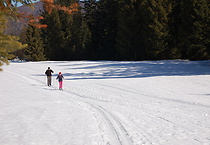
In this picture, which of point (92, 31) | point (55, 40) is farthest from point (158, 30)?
point (55, 40)

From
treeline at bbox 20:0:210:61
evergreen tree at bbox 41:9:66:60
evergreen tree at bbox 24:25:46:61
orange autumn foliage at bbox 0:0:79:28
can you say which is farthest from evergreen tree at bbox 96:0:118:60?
orange autumn foliage at bbox 0:0:79:28

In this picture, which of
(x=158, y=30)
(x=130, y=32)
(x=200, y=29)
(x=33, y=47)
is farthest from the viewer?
(x=33, y=47)

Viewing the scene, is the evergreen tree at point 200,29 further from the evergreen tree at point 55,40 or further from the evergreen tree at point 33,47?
the evergreen tree at point 33,47

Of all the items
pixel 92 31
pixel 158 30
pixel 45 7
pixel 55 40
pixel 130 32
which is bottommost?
pixel 45 7

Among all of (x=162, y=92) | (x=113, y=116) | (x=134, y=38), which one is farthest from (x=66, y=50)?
(x=113, y=116)

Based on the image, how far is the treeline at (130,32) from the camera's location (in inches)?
1355

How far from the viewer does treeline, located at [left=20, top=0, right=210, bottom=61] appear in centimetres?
3441

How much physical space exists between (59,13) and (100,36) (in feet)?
54.0

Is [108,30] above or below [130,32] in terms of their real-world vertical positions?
above

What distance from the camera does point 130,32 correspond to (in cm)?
4506

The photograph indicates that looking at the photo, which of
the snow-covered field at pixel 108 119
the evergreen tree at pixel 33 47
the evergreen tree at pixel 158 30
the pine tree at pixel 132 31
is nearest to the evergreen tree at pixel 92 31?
the pine tree at pixel 132 31

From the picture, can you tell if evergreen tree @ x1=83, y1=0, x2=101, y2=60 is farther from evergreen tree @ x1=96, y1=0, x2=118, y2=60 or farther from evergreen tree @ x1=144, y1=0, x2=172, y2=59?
evergreen tree @ x1=144, y1=0, x2=172, y2=59

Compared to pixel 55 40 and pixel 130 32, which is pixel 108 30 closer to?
pixel 130 32

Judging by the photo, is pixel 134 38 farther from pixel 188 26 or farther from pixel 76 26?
pixel 76 26
